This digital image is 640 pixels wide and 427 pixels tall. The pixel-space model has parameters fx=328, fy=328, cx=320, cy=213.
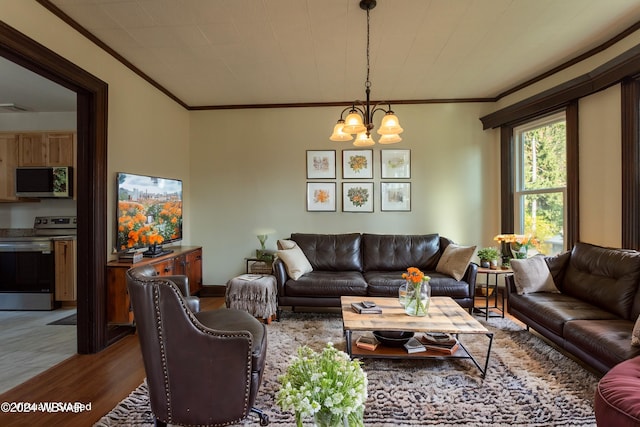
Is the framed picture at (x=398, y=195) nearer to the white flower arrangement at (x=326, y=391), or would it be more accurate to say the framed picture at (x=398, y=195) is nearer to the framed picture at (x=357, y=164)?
the framed picture at (x=357, y=164)

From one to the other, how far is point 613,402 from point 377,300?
184 centimetres

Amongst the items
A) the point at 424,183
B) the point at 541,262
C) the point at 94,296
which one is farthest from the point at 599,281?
the point at 94,296

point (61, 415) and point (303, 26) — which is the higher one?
point (303, 26)

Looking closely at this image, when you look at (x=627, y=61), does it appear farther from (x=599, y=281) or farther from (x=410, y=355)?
(x=410, y=355)

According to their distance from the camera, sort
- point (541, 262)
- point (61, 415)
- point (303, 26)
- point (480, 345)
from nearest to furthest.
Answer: point (61, 415), point (303, 26), point (480, 345), point (541, 262)

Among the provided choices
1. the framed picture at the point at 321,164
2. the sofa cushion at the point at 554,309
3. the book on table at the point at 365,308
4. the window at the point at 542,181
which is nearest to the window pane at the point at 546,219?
the window at the point at 542,181

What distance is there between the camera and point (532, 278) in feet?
10.5

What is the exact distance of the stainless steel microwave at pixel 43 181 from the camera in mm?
4398

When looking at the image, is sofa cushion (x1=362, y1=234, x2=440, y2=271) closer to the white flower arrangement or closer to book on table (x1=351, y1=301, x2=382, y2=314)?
book on table (x1=351, y1=301, x2=382, y2=314)

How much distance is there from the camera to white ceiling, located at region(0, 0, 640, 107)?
8.39 ft

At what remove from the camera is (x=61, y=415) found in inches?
80.0

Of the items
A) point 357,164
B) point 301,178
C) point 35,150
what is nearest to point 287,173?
point 301,178

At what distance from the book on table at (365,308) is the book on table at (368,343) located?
0.21 metres

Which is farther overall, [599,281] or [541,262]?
[541,262]
